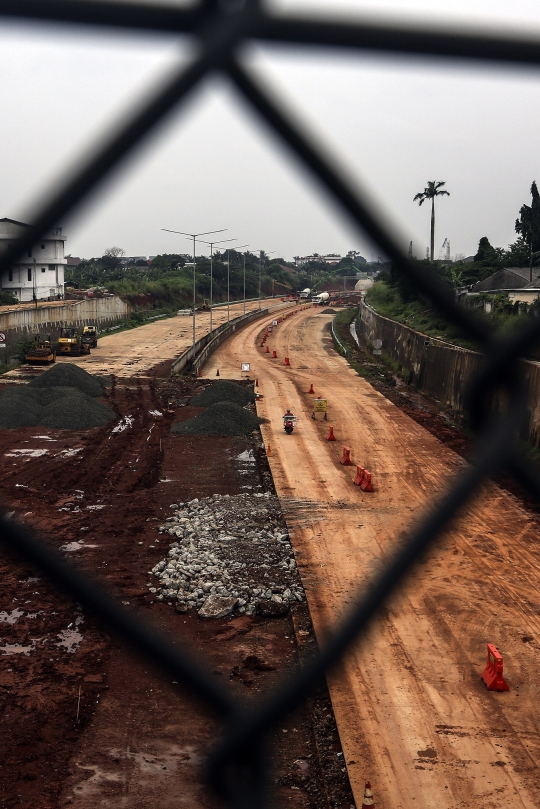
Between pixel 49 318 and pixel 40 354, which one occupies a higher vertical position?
pixel 49 318

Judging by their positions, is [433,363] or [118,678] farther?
[433,363]

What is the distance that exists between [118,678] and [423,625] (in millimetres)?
3975

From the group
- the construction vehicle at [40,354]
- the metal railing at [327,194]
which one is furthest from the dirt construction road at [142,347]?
the metal railing at [327,194]

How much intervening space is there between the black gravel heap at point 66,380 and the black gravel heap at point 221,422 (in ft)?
19.1

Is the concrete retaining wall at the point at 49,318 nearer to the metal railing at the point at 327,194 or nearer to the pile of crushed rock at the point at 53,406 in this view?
the pile of crushed rock at the point at 53,406

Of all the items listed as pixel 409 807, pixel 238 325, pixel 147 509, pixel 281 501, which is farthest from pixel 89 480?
pixel 238 325

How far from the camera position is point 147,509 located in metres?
17.3

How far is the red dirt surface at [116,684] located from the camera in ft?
26.6

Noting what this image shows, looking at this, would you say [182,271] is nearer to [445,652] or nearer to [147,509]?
[147,509]

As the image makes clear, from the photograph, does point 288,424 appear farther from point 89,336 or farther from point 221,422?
point 89,336

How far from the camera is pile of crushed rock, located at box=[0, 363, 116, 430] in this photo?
26.3 metres

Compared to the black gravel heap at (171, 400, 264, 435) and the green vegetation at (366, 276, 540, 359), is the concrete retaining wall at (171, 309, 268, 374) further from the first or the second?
the green vegetation at (366, 276, 540, 359)

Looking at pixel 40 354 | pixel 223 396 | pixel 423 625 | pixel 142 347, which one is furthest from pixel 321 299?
pixel 423 625

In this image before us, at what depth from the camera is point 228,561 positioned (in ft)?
45.6
